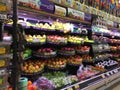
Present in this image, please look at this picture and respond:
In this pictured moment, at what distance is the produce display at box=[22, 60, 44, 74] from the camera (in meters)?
4.11

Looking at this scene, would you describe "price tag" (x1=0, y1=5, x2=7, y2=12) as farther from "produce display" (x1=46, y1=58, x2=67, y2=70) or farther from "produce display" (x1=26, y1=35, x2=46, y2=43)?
"produce display" (x1=46, y1=58, x2=67, y2=70)

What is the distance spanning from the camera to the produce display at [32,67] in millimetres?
4112

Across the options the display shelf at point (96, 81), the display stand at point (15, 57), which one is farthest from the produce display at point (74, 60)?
the display stand at point (15, 57)

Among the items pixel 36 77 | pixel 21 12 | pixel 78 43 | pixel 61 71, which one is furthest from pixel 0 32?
pixel 78 43

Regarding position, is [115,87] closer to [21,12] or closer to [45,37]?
[45,37]

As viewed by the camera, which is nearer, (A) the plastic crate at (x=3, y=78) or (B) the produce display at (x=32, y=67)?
(A) the plastic crate at (x=3, y=78)

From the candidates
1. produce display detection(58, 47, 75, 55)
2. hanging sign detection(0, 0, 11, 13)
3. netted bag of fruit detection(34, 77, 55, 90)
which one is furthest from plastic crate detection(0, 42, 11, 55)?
produce display detection(58, 47, 75, 55)

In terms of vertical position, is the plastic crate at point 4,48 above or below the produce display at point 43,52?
above

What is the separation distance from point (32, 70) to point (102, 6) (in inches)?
154

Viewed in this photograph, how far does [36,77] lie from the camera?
4.34 metres

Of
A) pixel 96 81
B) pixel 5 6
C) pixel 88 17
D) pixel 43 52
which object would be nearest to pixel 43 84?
pixel 43 52

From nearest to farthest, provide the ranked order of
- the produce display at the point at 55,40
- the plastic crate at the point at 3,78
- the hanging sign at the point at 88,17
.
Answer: the plastic crate at the point at 3,78 → the produce display at the point at 55,40 → the hanging sign at the point at 88,17

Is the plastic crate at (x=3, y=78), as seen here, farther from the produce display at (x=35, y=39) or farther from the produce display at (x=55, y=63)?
the produce display at (x=55, y=63)

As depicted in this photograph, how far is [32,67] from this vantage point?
13.7 feet
